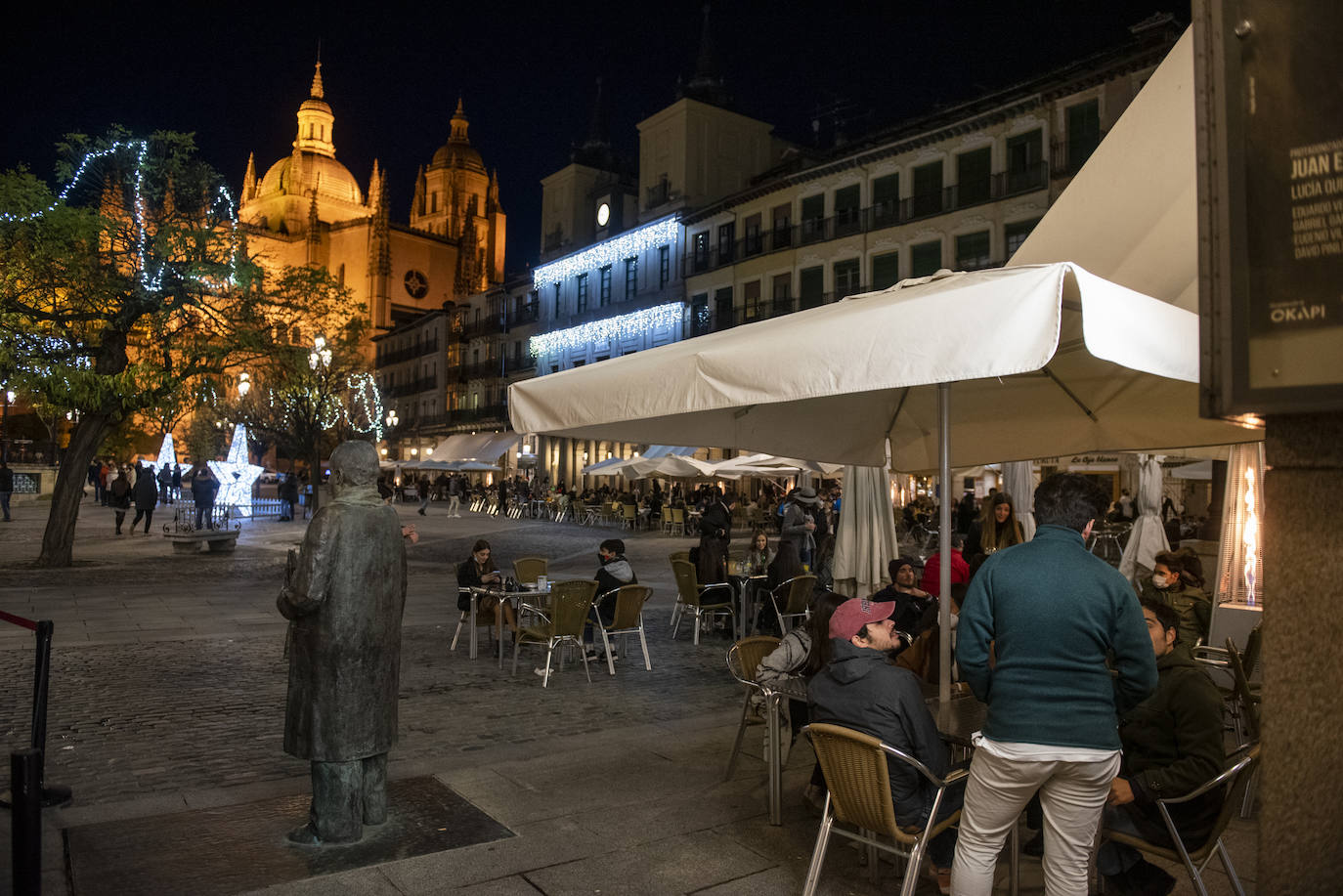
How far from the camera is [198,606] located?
11.6 meters

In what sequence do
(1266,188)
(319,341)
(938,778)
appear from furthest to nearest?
1. (319,341)
2. (938,778)
3. (1266,188)

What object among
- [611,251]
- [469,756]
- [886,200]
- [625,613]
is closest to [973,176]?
[886,200]

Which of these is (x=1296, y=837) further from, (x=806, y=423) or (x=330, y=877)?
(x=806, y=423)

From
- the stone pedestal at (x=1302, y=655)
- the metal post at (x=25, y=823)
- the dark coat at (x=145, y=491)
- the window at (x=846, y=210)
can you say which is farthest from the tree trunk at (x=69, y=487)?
the window at (x=846, y=210)

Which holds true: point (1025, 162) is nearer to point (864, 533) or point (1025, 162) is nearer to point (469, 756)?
point (864, 533)

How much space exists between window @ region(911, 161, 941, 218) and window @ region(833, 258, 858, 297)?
2.85 m

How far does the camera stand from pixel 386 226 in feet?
249

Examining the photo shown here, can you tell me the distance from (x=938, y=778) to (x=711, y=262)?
36.8 meters

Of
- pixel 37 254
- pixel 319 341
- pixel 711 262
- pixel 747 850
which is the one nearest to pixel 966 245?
pixel 711 262

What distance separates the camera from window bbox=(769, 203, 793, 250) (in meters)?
35.6

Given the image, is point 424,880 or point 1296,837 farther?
point 424,880

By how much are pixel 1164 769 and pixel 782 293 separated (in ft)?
110

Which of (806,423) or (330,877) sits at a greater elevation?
(806,423)

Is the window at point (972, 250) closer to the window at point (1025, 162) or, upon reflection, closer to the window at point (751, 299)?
the window at point (1025, 162)
